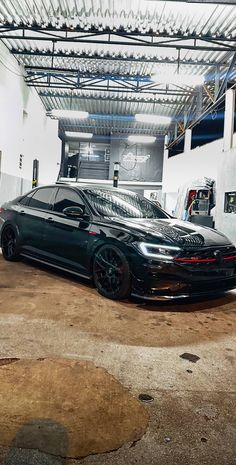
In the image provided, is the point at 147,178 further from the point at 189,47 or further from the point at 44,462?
the point at 44,462

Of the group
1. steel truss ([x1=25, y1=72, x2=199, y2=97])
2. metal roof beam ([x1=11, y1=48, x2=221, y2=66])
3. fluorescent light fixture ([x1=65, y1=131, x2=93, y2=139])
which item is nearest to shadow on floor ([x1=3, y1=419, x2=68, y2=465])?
metal roof beam ([x1=11, y1=48, x2=221, y2=66])

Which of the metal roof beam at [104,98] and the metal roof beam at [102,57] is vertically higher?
the metal roof beam at [104,98]

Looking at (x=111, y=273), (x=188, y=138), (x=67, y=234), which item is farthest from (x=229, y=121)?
(x=188, y=138)

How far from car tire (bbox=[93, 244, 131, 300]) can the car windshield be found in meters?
0.56

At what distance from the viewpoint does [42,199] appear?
16.1 feet

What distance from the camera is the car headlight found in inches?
132

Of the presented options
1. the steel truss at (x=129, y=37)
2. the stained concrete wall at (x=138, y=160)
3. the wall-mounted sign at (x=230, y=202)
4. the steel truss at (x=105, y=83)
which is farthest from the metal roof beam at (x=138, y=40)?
the stained concrete wall at (x=138, y=160)

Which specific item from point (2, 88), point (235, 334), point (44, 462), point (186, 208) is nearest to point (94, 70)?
point (2, 88)

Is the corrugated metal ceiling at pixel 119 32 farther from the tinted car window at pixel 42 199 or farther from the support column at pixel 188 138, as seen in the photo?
the tinted car window at pixel 42 199

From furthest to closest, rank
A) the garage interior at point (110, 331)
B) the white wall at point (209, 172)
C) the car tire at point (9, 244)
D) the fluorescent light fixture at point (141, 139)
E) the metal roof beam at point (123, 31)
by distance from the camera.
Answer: the fluorescent light fixture at point (141, 139) < the white wall at point (209, 172) < the metal roof beam at point (123, 31) < the car tire at point (9, 244) < the garage interior at point (110, 331)

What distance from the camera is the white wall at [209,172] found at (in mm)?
8297

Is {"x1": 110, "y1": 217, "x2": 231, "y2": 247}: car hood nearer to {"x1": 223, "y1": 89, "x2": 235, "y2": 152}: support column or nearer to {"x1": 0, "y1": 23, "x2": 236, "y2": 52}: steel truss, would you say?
{"x1": 223, "y1": 89, "x2": 235, "y2": 152}: support column

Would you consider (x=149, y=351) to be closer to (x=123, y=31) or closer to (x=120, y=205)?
(x=120, y=205)

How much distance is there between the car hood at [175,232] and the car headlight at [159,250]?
0.09m
